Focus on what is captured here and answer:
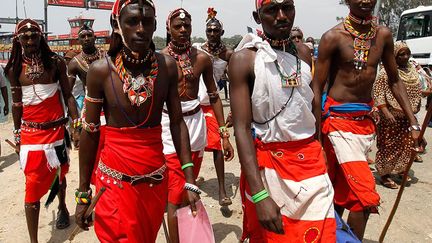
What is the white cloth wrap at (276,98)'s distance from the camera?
2.29m

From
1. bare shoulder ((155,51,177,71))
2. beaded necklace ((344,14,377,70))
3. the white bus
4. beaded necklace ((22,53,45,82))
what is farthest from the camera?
the white bus

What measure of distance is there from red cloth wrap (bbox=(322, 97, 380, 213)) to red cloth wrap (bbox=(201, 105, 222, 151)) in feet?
5.78

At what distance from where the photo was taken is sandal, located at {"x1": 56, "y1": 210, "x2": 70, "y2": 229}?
14.8 ft

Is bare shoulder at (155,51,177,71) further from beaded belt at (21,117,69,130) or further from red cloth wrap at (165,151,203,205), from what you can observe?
beaded belt at (21,117,69,130)

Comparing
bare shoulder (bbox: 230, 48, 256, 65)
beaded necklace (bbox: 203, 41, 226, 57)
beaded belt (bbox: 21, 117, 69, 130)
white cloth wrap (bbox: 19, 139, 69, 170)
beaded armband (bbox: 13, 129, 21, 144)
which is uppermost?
bare shoulder (bbox: 230, 48, 256, 65)

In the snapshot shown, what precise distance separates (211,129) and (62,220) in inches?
80.7

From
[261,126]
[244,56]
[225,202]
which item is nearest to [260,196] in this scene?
[261,126]

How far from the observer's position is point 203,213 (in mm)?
2967

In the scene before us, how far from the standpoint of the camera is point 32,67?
4.06 meters

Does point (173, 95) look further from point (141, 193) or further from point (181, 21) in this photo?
point (181, 21)

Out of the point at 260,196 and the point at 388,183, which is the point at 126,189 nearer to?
the point at 260,196

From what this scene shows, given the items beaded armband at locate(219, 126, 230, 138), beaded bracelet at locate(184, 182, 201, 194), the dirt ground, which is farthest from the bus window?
beaded bracelet at locate(184, 182, 201, 194)

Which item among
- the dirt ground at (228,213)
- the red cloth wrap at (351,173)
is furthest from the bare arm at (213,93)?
the red cloth wrap at (351,173)

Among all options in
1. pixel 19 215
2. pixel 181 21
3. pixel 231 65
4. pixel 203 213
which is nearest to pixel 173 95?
pixel 231 65
